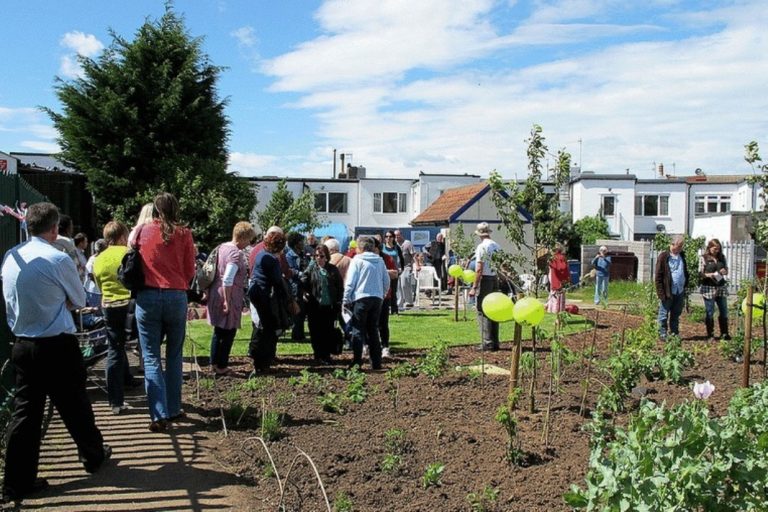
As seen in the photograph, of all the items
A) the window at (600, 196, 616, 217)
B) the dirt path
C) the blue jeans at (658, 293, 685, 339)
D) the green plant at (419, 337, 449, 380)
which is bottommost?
the dirt path

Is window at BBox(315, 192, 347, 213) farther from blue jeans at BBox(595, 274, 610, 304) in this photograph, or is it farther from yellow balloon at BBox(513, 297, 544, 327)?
yellow balloon at BBox(513, 297, 544, 327)

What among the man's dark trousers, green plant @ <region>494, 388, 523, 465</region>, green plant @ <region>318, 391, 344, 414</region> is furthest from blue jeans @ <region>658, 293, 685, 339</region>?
the man's dark trousers

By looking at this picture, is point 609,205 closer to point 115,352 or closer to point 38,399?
point 115,352

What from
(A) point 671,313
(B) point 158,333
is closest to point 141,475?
(B) point 158,333

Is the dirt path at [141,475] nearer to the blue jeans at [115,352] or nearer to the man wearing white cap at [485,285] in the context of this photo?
the blue jeans at [115,352]

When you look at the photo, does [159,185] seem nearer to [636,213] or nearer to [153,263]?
[153,263]

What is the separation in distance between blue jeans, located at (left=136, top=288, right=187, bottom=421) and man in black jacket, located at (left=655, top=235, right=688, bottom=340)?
879cm

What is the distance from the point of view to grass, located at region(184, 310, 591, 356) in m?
11.7

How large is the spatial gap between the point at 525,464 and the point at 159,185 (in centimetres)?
1988

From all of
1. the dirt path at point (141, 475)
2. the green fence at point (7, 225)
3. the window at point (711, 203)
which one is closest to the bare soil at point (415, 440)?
the dirt path at point (141, 475)

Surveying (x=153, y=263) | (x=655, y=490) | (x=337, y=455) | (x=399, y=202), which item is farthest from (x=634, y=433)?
(x=399, y=202)

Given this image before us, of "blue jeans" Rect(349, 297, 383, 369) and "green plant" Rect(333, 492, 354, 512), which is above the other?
"blue jeans" Rect(349, 297, 383, 369)

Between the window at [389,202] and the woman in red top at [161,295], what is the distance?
4573 centimetres

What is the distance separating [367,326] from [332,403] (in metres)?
2.43
